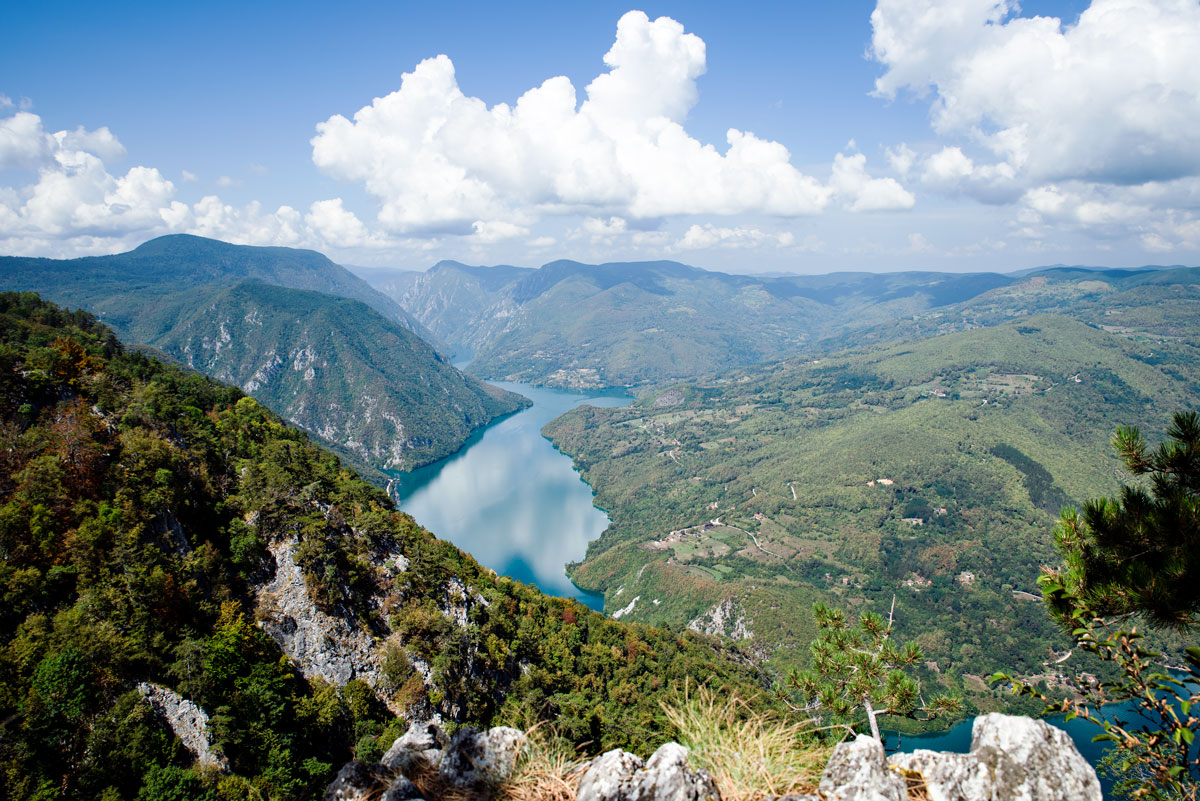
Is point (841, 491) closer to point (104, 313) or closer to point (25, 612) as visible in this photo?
point (25, 612)

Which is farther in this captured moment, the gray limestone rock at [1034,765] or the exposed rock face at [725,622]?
the exposed rock face at [725,622]

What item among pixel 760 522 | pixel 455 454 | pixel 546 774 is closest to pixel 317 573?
pixel 546 774

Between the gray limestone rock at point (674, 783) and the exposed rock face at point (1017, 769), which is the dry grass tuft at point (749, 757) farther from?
the exposed rock face at point (1017, 769)

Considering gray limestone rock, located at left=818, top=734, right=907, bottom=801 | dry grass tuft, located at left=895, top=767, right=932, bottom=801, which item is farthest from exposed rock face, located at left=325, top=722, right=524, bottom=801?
dry grass tuft, located at left=895, top=767, right=932, bottom=801

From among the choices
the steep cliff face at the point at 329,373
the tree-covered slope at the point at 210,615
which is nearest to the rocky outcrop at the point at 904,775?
the tree-covered slope at the point at 210,615

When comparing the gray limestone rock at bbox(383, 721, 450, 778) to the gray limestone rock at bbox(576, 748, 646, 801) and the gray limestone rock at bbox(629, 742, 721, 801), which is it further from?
the gray limestone rock at bbox(629, 742, 721, 801)
